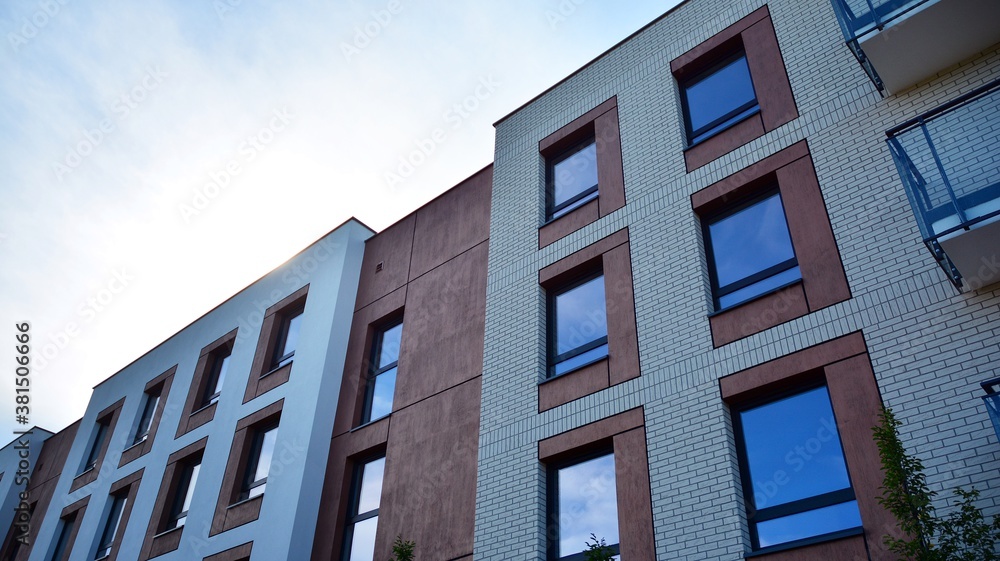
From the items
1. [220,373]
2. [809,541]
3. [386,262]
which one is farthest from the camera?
[220,373]

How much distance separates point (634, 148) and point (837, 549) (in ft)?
24.3

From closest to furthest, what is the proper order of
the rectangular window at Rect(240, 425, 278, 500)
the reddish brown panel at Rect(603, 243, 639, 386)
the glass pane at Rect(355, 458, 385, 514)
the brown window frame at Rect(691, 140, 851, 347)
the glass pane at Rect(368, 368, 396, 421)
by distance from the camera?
the brown window frame at Rect(691, 140, 851, 347) < the reddish brown panel at Rect(603, 243, 639, 386) < the glass pane at Rect(355, 458, 385, 514) < the glass pane at Rect(368, 368, 396, 421) < the rectangular window at Rect(240, 425, 278, 500)

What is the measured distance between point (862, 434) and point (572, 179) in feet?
25.0

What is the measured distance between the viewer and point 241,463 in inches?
687

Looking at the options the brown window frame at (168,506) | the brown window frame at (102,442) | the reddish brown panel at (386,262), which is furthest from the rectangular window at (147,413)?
the reddish brown panel at (386,262)

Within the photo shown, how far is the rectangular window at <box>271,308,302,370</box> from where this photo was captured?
18844 mm

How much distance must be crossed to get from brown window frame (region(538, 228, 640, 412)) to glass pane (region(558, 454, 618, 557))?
107 cm

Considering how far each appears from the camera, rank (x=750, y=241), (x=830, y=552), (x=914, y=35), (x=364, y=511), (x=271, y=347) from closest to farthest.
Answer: (x=830, y=552), (x=914, y=35), (x=750, y=241), (x=364, y=511), (x=271, y=347)

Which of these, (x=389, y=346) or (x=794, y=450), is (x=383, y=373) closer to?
(x=389, y=346)

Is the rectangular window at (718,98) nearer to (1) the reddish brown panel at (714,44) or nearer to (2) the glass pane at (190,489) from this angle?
(1) the reddish brown panel at (714,44)

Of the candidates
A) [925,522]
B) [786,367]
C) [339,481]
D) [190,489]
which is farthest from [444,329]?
[925,522]

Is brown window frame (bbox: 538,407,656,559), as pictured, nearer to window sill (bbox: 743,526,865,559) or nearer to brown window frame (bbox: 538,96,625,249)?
window sill (bbox: 743,526,865,559)

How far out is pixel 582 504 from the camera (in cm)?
1127

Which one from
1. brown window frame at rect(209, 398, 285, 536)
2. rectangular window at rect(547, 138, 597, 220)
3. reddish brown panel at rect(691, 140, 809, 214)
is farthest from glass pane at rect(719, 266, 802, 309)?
brown window frame at rect(209, 398, 285, 536)
